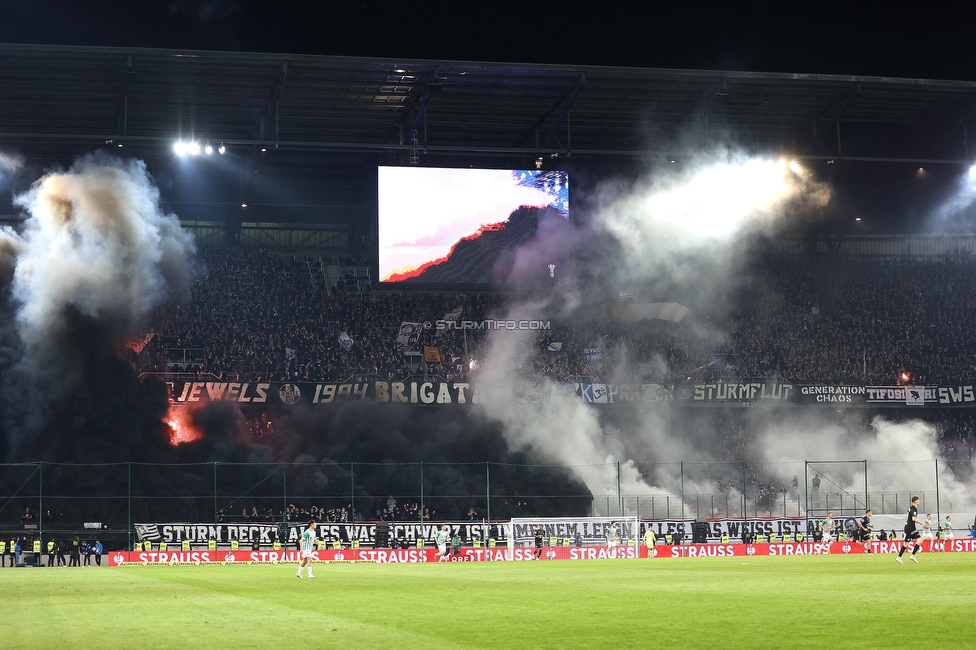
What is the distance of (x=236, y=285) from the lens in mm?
62812

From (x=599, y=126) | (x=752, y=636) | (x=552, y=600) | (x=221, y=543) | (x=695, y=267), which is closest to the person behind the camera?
(x=752, y=636)

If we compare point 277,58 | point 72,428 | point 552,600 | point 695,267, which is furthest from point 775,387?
point 552,600

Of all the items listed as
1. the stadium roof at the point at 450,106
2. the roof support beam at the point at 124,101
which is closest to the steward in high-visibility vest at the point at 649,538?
the stadium roof at the point at 450,106

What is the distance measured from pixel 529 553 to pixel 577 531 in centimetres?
252

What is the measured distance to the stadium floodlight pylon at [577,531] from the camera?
Result: 155 feet

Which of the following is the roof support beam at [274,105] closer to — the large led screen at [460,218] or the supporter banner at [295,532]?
the large led screen at [460,218]

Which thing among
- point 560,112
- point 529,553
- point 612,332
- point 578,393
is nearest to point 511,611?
point 529,553

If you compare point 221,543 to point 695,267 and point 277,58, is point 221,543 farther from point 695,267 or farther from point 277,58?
point 695,267

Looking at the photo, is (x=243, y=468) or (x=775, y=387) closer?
(x=243, y=468)

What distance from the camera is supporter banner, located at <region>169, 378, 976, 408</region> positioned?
182 feet

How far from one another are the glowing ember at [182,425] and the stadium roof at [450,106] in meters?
13.9

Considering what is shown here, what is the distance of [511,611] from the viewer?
18.7 metres

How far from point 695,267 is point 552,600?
46787mm

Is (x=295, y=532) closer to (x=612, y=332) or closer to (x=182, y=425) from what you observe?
(x=182, y=425)
